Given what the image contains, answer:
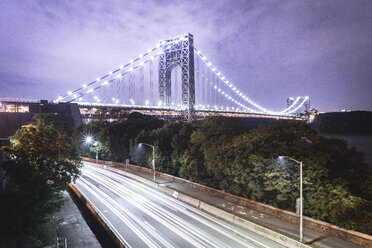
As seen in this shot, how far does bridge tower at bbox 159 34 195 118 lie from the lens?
274ft

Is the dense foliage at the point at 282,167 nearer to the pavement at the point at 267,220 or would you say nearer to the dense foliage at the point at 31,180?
the pavement at the point at 267,220

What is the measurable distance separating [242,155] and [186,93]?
204 feet

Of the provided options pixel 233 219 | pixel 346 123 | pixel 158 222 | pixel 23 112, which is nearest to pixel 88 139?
pixel 23 112

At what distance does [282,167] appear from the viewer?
67.4 feet

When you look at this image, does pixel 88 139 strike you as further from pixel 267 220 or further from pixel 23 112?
pixel 267 220

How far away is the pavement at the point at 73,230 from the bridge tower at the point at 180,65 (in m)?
60.4

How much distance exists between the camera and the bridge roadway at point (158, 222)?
53.4 feet

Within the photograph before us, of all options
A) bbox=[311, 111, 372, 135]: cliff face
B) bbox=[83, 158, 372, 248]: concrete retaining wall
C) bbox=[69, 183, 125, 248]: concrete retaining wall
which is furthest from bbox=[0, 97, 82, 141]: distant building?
bbox=[311, 111, 372, 135]: cliff face

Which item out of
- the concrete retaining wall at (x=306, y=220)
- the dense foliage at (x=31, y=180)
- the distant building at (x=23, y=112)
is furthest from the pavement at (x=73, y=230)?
the distant building at (x=23, y=112)

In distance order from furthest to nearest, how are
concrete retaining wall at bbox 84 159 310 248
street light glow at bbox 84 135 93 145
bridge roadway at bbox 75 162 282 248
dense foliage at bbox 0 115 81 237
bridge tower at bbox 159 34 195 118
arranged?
bridge tower at bbox 159 34 195 118 < street light glow at bbox 84 135 93 145 < bridge roadway at bbox 75 162 282 248 < concrete retaining wall at bbox 84 159 310 248 < dense foliage at bbox 0 115 81 237

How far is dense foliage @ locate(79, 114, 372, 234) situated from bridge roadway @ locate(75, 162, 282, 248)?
5.09 meters

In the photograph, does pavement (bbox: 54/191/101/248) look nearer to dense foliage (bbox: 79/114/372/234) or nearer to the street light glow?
dense foliage (bbox: 79/114/372/234)

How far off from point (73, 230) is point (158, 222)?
6.58 meters

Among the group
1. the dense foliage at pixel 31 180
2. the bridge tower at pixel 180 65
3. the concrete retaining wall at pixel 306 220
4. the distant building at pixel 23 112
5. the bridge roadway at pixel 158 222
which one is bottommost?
the bridge roadway at pixel 158 222
